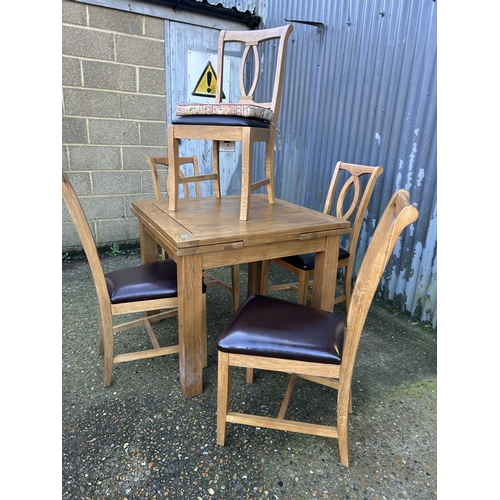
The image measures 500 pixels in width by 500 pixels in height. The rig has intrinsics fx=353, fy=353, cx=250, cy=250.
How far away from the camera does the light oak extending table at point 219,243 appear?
151 cm

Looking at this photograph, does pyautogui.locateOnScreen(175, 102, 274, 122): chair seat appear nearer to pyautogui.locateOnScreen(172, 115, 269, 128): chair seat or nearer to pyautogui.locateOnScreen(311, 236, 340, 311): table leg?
pyautogui.locateOnScreen(172, 115, 269, 128): chair seat

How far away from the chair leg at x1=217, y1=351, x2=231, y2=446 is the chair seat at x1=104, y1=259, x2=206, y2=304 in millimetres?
491

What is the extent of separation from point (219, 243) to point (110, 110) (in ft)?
8.45

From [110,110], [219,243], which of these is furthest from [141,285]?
[110,110]

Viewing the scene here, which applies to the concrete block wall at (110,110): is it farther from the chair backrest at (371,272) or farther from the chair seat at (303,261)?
the chair backrest at (371,272)

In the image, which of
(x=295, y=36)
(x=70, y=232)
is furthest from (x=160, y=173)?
(x=295, y=36)

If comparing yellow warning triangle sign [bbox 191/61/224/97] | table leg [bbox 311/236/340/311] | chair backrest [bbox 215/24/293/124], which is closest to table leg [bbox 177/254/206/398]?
table leg [bbox 311/236/340/311]

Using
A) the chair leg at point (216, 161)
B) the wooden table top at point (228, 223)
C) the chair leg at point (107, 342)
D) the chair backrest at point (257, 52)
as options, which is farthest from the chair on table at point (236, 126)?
the chair leg at point (107, 342)

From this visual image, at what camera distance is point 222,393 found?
54.4 inches

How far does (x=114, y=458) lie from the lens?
139 cm

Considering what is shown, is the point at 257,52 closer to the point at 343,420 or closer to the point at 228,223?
the point at 228,223

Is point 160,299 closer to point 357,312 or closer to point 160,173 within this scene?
point 357,312

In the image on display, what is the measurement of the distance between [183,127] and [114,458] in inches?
60.5

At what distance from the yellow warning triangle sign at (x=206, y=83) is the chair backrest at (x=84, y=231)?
2.58 metres
